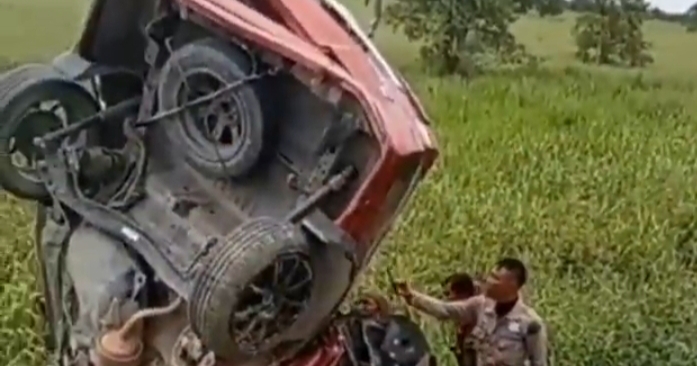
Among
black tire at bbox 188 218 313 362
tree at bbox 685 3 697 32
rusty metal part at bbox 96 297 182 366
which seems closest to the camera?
black tire at bbox 188 218 313 362

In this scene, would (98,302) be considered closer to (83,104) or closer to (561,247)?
(83,104)

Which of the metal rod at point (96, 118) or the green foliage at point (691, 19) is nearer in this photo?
the metal rod at point (96, 118)

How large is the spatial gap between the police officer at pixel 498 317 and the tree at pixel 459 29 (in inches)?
120

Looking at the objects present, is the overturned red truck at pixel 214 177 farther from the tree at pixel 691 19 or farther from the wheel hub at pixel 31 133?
the tree at pixel 691 19

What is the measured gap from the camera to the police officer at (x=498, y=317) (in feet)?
11.1

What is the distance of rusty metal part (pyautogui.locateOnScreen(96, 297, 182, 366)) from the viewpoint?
3.21 m

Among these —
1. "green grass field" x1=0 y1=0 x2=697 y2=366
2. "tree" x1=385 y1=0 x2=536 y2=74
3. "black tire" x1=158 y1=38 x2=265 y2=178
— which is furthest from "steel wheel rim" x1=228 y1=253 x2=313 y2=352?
"tree" x1=385 y1=0 x2=536 y2=74

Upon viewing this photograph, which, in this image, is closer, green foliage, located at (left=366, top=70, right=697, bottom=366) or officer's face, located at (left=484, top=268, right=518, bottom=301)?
officer's face, located at (left=484, top=268, right=518, bottom=301)

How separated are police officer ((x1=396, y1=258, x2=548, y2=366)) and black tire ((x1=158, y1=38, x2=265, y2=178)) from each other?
0.52 metres

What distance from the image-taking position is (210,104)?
10.4ft

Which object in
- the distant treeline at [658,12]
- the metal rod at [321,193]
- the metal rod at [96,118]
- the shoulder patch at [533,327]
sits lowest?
the shoulder patch at [533,327]

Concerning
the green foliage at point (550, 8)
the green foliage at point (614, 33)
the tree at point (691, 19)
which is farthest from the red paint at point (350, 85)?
the green foliage at point (614, 33)

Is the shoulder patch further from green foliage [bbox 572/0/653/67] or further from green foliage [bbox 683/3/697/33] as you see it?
green foliage [bbox 572/0/653/67]

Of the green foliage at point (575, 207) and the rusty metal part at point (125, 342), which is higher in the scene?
the rusty metal part at point (125, 342)
